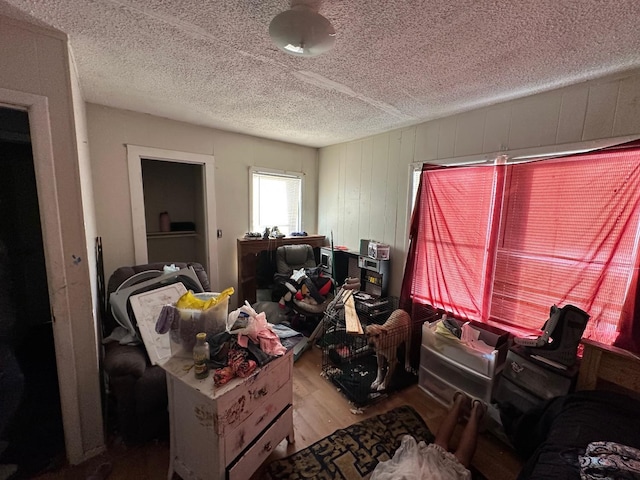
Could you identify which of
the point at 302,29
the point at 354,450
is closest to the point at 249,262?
the point at 354,450

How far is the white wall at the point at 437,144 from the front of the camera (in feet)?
5.42

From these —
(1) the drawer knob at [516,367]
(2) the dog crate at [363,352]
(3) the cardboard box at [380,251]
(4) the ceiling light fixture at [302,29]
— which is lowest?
(2) the dog crate at [363,352]

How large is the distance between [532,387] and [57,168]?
3066mm

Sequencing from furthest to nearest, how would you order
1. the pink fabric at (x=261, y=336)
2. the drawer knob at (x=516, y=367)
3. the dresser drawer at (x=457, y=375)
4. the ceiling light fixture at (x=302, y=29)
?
1. the dresser drawer at (x=457, y=375)
2. the drawer knob at (x=516, y=367)
3. the pink fabric at (x=261, y=336)
4. the ceiling light fixture at (x=302, y=29)

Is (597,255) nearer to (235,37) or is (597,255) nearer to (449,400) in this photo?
(449,400)

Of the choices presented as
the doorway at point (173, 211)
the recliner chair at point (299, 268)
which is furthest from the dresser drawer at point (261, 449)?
the doorway at point (173, 211)

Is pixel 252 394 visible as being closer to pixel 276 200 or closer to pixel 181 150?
pixel 181 150

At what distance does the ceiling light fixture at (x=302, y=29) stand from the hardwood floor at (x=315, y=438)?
227 cm

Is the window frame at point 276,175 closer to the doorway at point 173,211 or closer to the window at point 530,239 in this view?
the doorway at point 173,211

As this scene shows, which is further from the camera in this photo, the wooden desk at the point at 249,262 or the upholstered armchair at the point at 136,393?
the wooden desk at the point at 249,262

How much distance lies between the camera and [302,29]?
109 cm

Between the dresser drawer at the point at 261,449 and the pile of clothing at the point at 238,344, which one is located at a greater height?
the pile of clothing at the point at 238,344

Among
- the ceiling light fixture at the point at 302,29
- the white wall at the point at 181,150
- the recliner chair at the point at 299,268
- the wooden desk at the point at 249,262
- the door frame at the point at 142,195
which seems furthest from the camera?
the wooden desk at the point at 249,262

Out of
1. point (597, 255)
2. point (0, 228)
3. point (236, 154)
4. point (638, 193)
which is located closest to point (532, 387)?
point (597, 255)
